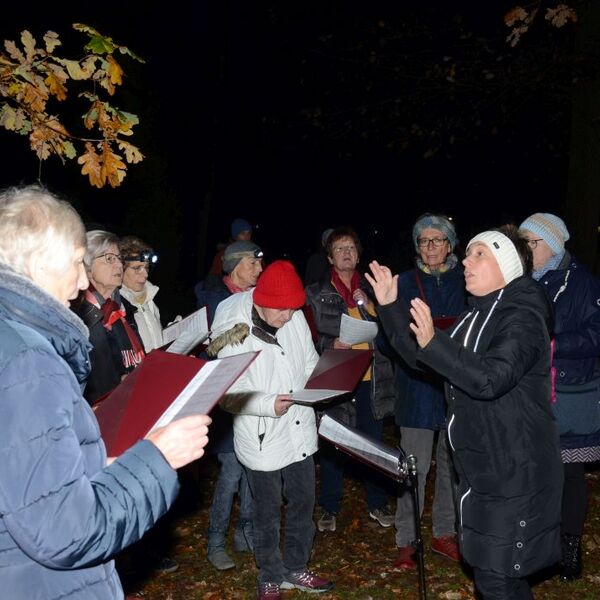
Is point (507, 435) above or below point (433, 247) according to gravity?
below

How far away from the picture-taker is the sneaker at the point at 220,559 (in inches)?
Answer: 227

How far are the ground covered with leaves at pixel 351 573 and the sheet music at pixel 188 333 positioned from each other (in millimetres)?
1852

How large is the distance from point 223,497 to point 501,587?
106 inches

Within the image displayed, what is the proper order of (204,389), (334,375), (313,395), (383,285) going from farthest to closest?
(334,375), (313,395), (383,285), (204,389)

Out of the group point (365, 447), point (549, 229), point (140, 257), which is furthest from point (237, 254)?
point (365, 447)

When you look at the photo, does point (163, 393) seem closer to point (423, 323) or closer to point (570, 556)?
point (423, 323)

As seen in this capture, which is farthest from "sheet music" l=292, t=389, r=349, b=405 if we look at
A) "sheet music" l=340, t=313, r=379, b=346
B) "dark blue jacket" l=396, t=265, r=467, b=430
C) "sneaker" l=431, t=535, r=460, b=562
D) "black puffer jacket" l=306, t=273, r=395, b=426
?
"sneaker" l=431, t=535, r=460, b=562

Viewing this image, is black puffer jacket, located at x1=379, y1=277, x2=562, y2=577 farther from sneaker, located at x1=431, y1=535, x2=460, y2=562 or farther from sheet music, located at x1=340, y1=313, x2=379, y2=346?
sneaker, located at x1=431, y1=535, x2=460, y2=562

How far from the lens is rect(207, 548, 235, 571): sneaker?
5.78m

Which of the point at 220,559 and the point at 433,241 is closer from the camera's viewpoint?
the point at 433,241

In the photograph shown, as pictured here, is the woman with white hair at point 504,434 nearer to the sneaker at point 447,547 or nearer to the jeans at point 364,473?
the sneaker at point 447,547

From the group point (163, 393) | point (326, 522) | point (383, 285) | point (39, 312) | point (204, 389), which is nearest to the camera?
point (39, 312)

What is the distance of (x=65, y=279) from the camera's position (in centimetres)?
228

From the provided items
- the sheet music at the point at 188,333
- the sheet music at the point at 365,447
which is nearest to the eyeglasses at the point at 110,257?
the sheet music at the point at 188,333
